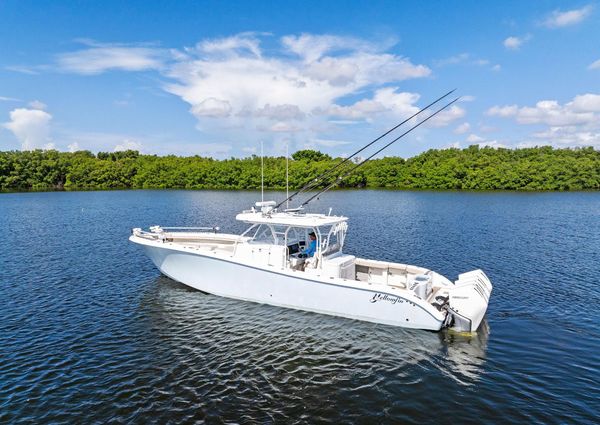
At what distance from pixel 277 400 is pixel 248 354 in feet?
9.65

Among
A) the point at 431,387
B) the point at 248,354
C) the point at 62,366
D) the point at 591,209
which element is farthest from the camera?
the point at 591,209

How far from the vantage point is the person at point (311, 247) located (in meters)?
18.2

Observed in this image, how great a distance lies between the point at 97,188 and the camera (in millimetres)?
115688

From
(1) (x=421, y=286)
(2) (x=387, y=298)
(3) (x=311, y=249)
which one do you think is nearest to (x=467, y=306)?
(1) (x=421, y=286)

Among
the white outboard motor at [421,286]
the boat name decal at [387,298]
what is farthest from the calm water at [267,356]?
the white outboard motor at [421,286]

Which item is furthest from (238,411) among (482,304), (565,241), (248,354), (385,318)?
(565,241)

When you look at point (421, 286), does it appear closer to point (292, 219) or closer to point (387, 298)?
point (387, 298)

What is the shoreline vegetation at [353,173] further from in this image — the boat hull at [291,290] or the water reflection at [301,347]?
the water reflection at [301,347]

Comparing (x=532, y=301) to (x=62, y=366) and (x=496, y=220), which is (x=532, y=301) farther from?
(x=496, y=220)

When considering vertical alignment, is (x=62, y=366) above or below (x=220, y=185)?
below

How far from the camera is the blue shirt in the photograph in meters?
18.2

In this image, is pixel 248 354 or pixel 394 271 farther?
pixel 394 271

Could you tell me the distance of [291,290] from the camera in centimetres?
1711

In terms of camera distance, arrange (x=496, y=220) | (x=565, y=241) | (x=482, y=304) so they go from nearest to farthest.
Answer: (x=482, y=304)
(x=565, y=241)
(x=496, y=220)
